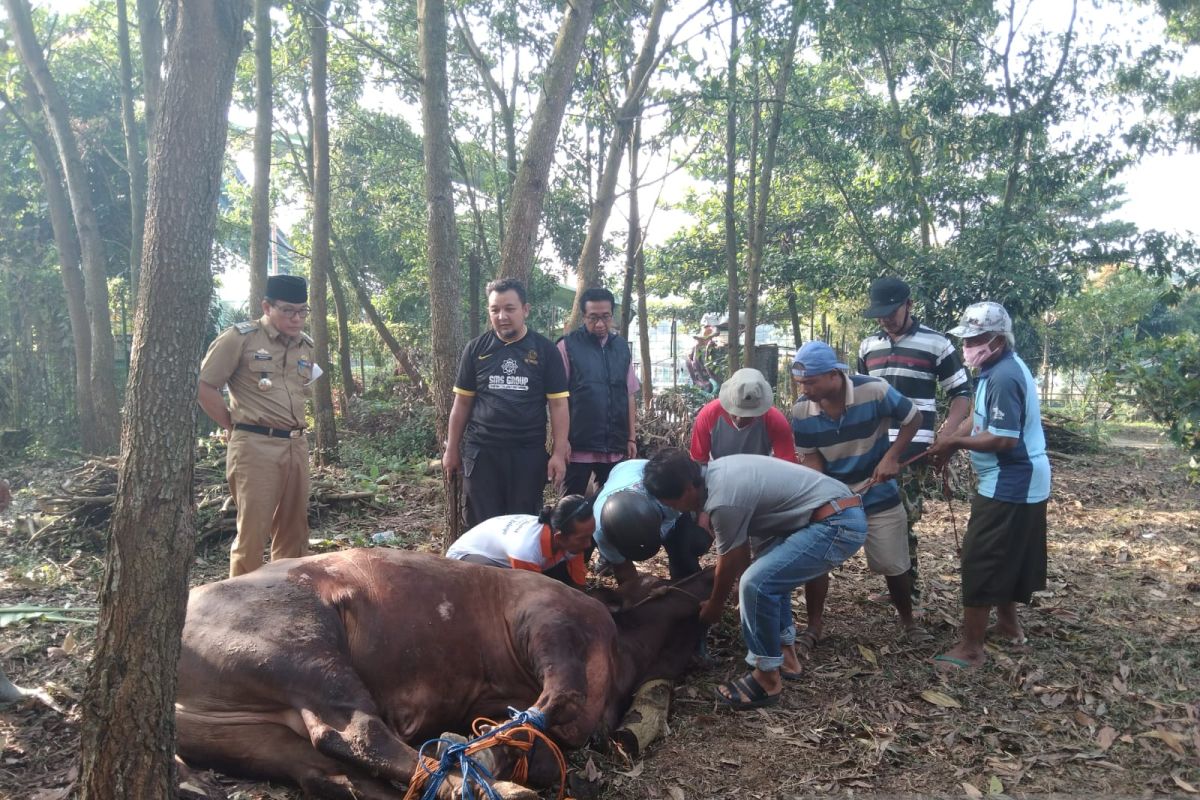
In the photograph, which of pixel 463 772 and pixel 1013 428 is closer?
pixel 463 772

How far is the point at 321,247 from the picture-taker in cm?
1069

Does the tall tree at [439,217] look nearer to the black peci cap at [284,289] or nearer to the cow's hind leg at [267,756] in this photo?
the black peci cap at [284,289]

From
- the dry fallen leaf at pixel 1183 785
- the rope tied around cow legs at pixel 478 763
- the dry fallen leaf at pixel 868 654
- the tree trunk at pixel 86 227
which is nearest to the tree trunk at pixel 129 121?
the tree trunk at pixel 86 227

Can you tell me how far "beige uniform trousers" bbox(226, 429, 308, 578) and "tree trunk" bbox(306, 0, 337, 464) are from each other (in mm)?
5003

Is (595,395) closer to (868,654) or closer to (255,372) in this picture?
(255,372)

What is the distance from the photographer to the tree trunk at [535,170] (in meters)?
6.31

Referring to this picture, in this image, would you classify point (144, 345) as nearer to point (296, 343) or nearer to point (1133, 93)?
point (296, 343)

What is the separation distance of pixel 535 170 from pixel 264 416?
2.81 meters

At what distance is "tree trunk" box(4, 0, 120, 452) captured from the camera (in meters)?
10.7

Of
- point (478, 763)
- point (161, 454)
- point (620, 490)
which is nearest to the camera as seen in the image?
point (161, 454)

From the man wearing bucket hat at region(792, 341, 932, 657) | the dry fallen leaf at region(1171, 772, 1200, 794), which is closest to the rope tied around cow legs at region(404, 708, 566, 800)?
the man wearing bucket hat at region(792, 341, 932, 657)

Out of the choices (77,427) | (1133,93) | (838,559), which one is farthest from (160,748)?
(1133,93)

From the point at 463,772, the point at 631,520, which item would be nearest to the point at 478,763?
the point at 463,772

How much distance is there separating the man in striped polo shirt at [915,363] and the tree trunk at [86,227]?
1078cm
